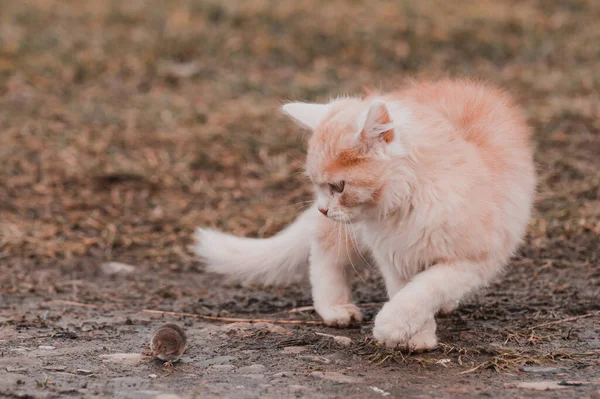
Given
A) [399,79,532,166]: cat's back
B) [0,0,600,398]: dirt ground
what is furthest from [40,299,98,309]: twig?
[399,79,532,166]: cat's back

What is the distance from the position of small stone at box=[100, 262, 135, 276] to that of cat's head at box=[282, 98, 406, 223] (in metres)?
2.13

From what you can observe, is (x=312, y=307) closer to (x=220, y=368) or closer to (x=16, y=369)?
(x=220, y=368)

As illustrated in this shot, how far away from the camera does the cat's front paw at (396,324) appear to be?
356 centimetres

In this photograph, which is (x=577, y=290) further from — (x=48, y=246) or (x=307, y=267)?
(x=48, y=246)

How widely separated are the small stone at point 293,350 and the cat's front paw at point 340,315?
1.39 feet

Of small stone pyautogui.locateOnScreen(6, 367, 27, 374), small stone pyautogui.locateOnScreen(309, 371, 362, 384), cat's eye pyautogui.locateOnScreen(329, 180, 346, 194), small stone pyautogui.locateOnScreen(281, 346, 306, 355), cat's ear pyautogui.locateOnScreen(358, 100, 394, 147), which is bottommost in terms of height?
small stone pyautogui.locateOnScreen(309, 371, 362, 384)

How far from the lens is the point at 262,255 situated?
4.79m

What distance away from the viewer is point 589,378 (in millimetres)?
3420

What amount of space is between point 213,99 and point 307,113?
15.3ft

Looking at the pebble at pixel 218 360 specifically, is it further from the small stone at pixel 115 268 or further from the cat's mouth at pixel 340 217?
the small stone at pixel 115 268

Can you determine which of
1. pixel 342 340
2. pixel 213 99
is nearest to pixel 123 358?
pixel 342 340

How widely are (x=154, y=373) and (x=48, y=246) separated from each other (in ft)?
8.18

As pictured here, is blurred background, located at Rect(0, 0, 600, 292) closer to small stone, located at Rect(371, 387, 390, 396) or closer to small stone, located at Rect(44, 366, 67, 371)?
small stone, located at Rect(44, 366, 67, 371)

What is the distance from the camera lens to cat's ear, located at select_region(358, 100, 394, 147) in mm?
3457
